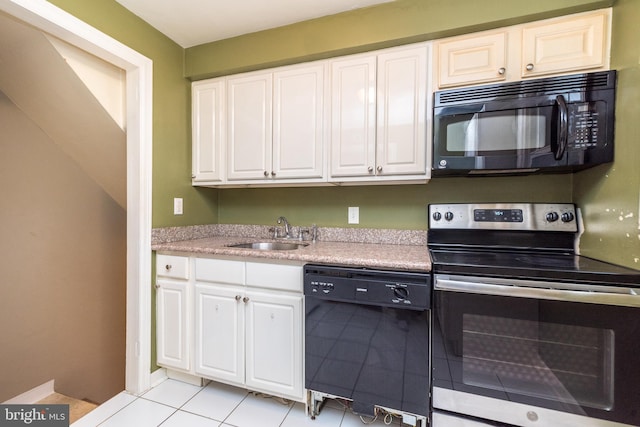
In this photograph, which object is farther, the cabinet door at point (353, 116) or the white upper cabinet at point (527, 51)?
the cabinet door at point (353, 116)

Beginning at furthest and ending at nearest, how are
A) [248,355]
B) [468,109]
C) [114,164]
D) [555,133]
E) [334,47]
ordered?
[114,164] → [334,47] → [248,355] → [468,109] → [555,133]

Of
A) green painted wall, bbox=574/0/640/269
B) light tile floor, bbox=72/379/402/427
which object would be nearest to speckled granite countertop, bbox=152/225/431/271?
green painted wall, bbox=574/0/640/269

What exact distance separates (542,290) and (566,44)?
1.23 m

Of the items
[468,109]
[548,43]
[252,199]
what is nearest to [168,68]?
[252,199]

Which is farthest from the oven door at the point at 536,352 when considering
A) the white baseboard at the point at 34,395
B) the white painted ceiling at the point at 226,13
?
the white baseboard at the point at 34,395

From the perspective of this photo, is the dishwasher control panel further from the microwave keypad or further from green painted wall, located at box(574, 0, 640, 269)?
the microwave keypad

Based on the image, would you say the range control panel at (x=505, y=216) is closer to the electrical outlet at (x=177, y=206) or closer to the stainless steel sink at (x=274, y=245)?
the stainless steel sink at (x=274, y=245)

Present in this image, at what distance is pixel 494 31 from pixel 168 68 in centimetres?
209

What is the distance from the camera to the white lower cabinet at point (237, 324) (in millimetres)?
1473

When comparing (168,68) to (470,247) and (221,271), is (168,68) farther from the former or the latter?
(470,247)

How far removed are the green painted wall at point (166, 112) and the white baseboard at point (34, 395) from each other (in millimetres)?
1815

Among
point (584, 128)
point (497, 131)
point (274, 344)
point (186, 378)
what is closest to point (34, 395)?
point (186, 378)

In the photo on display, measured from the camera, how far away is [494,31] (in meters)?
1.45

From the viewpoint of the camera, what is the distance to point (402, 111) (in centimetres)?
160
